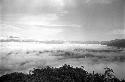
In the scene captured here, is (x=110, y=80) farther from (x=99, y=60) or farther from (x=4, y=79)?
(x=99, y=60)

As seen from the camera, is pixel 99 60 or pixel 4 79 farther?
pixel 99 60

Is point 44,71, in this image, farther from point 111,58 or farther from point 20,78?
point 111,58

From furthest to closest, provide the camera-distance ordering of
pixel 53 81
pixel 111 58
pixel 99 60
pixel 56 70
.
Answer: pixel 99 60
pixel 111 58
pixel 56 70
pixel 53 81

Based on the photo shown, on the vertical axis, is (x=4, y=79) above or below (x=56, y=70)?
below

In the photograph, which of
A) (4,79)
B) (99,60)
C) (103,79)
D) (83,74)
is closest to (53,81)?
(83,74)

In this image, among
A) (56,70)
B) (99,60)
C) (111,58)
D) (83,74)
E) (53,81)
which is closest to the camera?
(53,81)

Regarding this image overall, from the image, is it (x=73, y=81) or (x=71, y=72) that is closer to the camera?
(x=73, y=81)

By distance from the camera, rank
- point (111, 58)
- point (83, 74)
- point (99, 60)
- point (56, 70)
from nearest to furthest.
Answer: point (83, 74) → point (56, 70) → point (111, 58) → point (99, 60)

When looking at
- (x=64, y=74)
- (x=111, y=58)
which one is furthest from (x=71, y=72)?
(x=111, y=58)

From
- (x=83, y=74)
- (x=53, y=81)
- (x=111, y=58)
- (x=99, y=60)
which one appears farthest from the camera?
(x=99, y=60)
